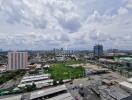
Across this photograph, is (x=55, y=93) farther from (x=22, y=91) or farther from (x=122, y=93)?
(x=122, y=93)

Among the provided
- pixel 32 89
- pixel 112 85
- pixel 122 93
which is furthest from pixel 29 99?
pixel 112 85

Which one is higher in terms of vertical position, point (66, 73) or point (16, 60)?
point (16, 60)

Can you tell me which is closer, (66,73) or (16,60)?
(66,73)

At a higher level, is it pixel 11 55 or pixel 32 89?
pixel 11 55

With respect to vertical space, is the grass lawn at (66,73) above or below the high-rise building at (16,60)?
below

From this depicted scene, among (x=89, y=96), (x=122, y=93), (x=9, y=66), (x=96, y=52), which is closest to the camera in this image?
(x=89, y=96)

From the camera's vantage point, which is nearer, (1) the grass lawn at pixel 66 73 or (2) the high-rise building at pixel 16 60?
(1) the grass lawn at pixel 66 73

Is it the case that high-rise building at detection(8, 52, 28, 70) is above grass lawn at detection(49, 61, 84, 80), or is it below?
above

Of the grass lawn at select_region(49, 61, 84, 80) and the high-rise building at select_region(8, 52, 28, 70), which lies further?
the high-rise building at select_region(8, 52, 28, 70)
